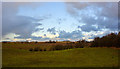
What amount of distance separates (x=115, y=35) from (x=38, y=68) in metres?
17.8

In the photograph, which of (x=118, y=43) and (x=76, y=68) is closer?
(x=76, y=68)

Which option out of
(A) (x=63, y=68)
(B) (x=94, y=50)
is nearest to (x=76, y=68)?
(A) (x=63, y=68)

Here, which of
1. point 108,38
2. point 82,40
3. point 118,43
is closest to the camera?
point 118,43

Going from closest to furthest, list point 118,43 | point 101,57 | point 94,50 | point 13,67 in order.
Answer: point 13,67 < point 101,57 < point 94,50 < point 118,43

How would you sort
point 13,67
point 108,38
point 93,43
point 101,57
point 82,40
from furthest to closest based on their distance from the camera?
point 82,40, point 93,43, point 108,38, point 101,57, point 13,67

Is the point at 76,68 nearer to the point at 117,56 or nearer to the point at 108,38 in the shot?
the point at 117,56

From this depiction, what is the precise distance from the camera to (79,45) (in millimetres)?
34469

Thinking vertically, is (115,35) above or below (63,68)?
above

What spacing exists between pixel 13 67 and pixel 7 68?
68 cm

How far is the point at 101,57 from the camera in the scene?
1967cm

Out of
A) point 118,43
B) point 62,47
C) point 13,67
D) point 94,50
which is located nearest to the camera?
point 13,67

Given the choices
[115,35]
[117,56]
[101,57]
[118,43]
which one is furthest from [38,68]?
[115,35]

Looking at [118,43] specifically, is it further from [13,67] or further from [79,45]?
[13,67]

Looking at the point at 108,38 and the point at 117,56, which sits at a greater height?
the point at 108,38
